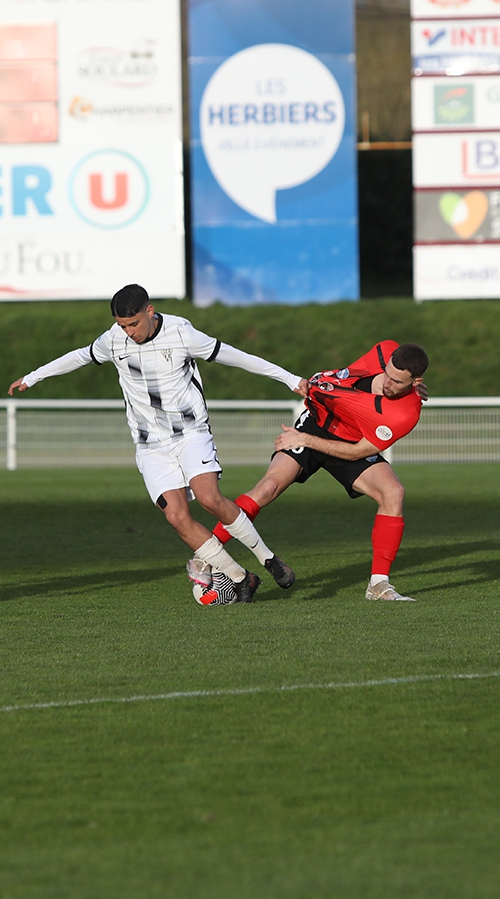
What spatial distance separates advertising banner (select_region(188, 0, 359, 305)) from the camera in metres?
20.0

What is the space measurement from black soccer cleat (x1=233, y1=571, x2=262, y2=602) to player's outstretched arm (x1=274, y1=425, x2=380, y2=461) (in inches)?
31.3

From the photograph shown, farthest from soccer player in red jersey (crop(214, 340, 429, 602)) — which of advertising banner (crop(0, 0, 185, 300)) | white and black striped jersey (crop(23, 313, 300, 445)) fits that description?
advertising banner (crop(0, 0, 185, 300))

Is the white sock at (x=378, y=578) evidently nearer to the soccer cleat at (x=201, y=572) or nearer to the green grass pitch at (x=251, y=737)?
the green grass pitch at (x=251, y=737)

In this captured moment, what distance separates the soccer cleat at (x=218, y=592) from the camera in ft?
23.1

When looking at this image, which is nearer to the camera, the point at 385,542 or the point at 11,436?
the point at 385,542

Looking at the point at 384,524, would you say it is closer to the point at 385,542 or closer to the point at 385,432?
the point at 385,542

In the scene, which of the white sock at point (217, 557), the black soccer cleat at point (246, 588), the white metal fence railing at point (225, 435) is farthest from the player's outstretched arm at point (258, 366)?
the white metal fence railing at point (225, 435)

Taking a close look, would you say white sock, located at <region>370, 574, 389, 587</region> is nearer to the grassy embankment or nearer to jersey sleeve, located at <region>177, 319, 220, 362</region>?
jersey sleeve, located at <region>177, 319, 220, 362</region>

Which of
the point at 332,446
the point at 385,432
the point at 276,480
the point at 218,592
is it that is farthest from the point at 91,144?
the point at 218,592

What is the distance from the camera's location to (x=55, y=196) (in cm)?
2062

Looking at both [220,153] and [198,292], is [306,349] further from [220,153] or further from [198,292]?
[220,153]

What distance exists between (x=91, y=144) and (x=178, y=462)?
14.5 meters

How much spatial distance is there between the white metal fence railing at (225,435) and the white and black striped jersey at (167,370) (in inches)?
403

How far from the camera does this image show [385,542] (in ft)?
23.5
